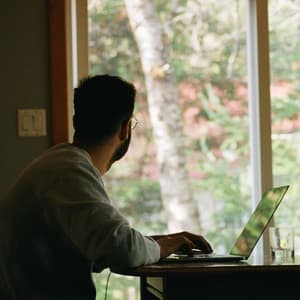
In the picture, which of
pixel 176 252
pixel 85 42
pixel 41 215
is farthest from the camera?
pixel 85 42

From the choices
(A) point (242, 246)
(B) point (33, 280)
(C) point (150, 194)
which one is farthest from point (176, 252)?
(C) point (150, 194)

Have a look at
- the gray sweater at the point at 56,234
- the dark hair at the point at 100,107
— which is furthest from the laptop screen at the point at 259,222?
the dark hair at the point at 100,107

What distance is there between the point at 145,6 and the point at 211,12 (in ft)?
0.97

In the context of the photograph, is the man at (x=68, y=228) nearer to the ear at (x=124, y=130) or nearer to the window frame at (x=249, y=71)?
the ear at (x=124, y=130)

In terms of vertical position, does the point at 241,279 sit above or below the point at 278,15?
below

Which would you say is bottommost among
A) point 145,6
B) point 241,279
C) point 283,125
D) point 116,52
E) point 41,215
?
point 241,279

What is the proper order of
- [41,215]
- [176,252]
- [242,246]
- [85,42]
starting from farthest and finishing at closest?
[85,42], [242,246], [176,252], [41,215]

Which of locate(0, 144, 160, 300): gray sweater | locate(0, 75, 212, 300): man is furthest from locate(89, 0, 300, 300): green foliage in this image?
locate(0, 144, 160, 300): gray sweater

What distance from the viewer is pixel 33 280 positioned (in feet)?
5.92

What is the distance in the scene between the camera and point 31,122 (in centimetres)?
285

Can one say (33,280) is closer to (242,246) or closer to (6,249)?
(6,249)

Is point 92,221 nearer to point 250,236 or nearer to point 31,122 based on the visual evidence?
point 250,236

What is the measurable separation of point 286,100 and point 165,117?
1.78 feet

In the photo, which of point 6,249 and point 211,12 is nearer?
point 6,249
